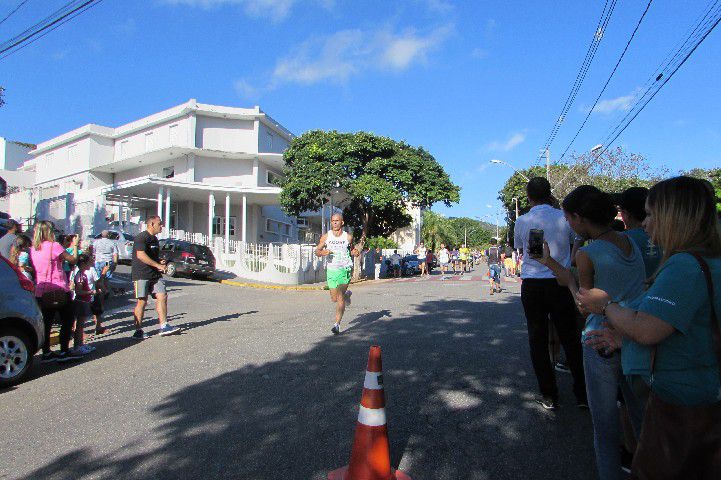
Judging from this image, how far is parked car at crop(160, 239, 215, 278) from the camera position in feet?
64.6

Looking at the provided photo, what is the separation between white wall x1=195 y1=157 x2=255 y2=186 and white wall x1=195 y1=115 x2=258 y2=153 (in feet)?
2.57

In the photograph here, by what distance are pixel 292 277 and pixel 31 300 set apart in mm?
14426

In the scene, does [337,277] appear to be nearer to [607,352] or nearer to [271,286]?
[607,352]

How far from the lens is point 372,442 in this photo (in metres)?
2.95

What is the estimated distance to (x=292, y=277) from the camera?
20250 millimetres

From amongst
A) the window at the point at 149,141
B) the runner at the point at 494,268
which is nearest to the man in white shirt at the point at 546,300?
the runner at the point at 494,268

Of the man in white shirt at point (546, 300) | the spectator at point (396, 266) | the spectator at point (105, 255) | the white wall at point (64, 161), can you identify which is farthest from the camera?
the white wall at point (64, 161)

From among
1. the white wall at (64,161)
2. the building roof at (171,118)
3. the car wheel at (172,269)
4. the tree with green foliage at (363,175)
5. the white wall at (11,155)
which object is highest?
the white wall at (11,155)

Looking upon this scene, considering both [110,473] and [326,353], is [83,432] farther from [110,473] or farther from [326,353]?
[326,353]

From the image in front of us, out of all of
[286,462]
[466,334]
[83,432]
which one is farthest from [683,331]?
[466,334]

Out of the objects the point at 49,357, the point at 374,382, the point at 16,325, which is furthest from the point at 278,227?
the point at 374,382

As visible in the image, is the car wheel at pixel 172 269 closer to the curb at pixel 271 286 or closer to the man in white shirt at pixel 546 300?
the curb at pixel 271 286

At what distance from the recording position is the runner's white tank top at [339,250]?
782 centimetres

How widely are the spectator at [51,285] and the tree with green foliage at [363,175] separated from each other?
1790 cm
